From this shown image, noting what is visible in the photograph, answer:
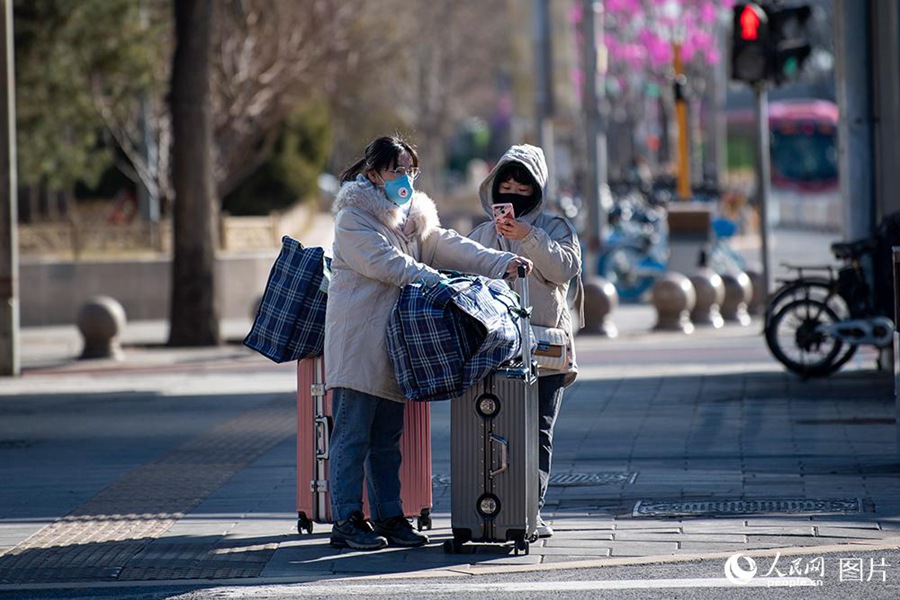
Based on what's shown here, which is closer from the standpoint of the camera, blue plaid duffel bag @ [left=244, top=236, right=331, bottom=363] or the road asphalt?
the road asphalt

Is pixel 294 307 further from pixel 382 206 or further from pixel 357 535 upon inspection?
pixel 357 535

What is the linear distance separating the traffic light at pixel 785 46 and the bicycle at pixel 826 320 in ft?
11.3

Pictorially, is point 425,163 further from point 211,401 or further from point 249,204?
point 211,401

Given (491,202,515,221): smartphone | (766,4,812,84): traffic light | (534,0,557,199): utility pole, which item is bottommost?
(491,202,515,221): smartphone

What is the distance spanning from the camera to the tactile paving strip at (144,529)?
24.1 feet

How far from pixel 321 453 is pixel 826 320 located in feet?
24.1

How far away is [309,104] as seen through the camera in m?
36.7

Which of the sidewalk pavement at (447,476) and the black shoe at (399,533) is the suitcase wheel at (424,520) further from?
the black shoe at (399,533)

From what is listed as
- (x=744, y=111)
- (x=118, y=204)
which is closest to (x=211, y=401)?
(x=118, y=204)

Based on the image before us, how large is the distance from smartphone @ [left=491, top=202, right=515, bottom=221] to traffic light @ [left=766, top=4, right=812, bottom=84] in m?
10.3

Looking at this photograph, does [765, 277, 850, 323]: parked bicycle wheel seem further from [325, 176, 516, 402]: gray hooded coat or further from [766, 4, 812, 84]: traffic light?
[325, 176, 516, 402]: gray hooded coat

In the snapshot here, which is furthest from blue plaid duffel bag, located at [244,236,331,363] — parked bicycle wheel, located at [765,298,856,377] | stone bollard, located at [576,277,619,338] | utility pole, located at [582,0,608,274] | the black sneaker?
utility pole, located at [582,0,608,274]

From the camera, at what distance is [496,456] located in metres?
7.48

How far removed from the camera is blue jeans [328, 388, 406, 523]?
768 centimetres
